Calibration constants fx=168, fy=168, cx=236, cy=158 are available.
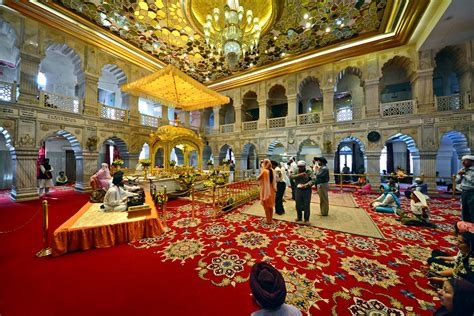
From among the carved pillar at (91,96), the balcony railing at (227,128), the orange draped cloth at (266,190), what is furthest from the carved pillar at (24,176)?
the balcony railing at (227,128)

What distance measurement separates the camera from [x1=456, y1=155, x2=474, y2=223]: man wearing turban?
3684mm

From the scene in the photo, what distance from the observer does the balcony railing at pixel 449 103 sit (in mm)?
8164

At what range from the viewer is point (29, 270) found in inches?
98.7

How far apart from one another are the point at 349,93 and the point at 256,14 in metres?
9.77

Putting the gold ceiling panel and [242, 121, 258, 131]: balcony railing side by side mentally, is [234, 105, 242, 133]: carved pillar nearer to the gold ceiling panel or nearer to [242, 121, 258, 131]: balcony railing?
[242, 121, 258, 131]: balcony railing

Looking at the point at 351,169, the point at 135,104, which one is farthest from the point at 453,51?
the point at 135,104

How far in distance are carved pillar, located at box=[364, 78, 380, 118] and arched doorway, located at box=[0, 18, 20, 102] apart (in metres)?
17.0

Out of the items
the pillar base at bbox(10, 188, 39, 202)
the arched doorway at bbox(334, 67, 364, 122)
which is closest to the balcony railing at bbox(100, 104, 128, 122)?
the pillar base at bbox(10, 188, 39, 202)

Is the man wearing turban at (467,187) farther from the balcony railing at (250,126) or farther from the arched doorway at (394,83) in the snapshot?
the balcony railing at (250,126)

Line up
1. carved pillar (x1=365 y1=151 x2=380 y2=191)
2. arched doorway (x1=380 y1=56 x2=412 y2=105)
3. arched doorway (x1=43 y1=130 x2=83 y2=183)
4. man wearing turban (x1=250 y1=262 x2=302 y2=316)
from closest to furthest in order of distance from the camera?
man wearing turban (x1=250 y1=262 x2=302 y2=316) → carved pillar (x1=365 y1=151 x2=380 y2=191) → arched doorway (x1=380 y1=56 x2=412 y2=105) → arched doorway (x1=43 y1=130 x2=83 y2=183)

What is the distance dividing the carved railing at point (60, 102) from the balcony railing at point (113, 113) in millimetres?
1050

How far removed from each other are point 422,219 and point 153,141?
9629 millimetres

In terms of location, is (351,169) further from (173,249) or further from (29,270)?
(29,270)

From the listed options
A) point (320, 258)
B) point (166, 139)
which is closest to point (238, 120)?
point (166, 139)
